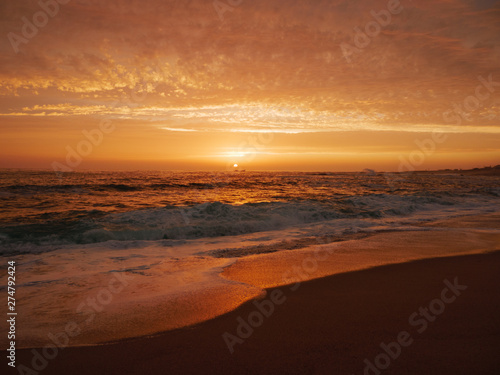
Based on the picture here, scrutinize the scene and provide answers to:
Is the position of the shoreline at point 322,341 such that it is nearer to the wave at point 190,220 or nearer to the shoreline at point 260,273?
the shoreline at point 260,273

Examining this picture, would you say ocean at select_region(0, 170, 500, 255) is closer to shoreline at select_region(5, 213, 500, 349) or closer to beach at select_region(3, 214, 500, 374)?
shoreline at select_region(5, 213, 500, 349)

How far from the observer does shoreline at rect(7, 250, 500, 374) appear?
9.69 feet

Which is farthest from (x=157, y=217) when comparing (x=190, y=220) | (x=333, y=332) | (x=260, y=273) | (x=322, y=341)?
(x=322, y=341)

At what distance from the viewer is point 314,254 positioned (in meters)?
7.65

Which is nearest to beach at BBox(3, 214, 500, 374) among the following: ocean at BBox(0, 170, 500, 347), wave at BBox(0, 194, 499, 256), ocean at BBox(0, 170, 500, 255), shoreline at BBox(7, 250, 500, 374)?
shoreline at BBox(7, 250, 500, 374)

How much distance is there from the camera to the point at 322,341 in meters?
3.37

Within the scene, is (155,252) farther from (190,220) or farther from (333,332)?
(333,332)

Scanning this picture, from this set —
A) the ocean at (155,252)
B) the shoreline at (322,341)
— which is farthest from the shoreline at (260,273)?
the shoreline at (322,341)

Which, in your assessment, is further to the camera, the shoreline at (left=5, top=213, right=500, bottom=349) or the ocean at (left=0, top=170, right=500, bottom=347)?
the ocean at (left=0, top=170, right=500, bottom=347)

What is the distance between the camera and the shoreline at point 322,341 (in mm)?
2953

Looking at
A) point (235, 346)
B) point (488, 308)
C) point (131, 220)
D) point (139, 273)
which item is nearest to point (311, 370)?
point (235, 346)

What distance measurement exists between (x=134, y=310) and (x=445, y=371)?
370 centimetres

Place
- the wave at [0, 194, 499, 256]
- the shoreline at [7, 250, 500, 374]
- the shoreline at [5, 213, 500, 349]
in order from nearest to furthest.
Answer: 1. the shoreline at [7, 250, 500, 374]
2. the shoreline at [5, 213, 500, 349]
3. the wave at [0, 194, 499, 256]

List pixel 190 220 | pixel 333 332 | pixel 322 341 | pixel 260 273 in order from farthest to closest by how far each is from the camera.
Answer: pixel 190 220, pixel 260 273, pixel 333 332, pixel 322 341
